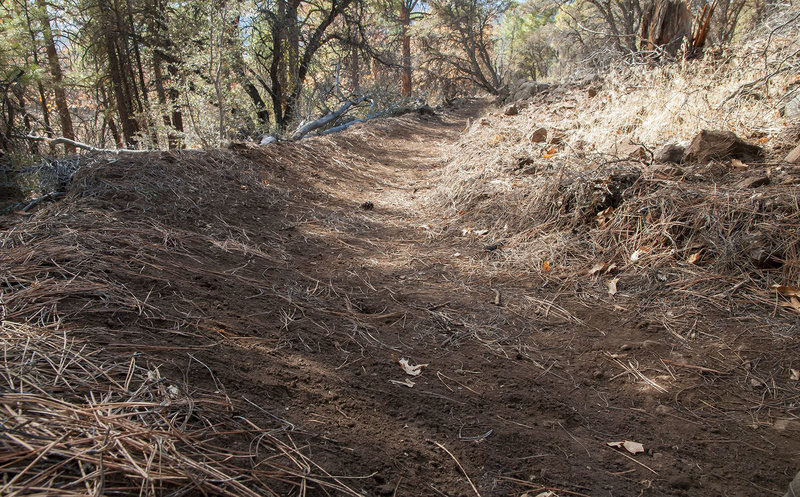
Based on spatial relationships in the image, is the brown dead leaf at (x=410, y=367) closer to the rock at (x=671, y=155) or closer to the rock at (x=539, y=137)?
the rock at (x=671, y=155)

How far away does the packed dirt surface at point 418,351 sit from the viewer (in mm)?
1652

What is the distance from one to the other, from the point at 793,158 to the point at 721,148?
451 millimetres

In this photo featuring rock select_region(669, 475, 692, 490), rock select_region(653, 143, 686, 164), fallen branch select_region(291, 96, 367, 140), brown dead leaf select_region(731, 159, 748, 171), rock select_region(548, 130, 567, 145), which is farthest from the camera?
fallen branch select_region(291, 96, 367, 140)

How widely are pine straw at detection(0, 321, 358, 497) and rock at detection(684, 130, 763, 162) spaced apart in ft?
12.2

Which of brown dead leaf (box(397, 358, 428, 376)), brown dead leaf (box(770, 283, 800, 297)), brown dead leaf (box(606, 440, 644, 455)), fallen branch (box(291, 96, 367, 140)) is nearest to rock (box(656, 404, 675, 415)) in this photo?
brown dead leaf (box(606, 440, 644, 455))

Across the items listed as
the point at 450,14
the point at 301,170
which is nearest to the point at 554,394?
the point at 301,170

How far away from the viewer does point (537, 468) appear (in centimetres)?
166

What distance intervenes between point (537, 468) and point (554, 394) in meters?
0.51

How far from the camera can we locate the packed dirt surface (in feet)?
5.42

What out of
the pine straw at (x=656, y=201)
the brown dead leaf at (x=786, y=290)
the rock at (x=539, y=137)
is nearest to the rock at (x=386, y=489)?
the pine straw at (x=656, y=201)

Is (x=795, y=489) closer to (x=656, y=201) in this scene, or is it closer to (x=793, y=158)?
(x=656, y=201)

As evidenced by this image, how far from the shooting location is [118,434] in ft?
4.09

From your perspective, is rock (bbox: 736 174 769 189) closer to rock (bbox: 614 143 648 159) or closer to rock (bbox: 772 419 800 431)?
rock (bbox: 614 143 648 159)

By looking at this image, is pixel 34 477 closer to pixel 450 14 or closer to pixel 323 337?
pixel 323 337
